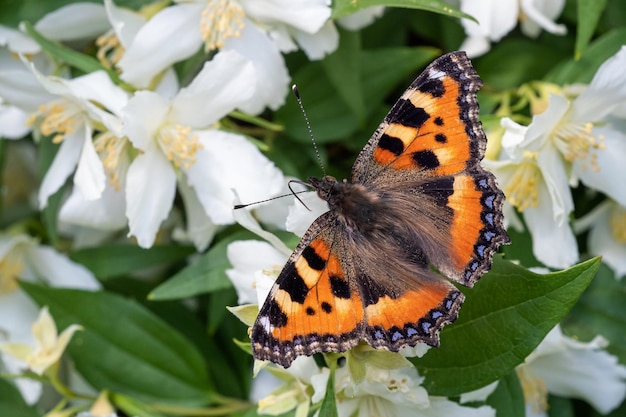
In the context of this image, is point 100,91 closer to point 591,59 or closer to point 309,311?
point 309,311

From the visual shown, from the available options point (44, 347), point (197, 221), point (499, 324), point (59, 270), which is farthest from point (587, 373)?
point (59, 270)

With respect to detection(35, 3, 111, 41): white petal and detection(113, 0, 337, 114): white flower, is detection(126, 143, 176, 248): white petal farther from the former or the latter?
detection(35, 3, 111, 41): white petal

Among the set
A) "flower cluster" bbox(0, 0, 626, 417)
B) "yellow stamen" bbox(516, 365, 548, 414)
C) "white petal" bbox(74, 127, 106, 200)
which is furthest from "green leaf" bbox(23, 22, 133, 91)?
"yellow stamen" bbox(516, 365, 548, 414)

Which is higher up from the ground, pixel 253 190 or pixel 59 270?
pixel 253 190

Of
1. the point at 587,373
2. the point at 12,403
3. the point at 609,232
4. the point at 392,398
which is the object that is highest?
the point at 392,398

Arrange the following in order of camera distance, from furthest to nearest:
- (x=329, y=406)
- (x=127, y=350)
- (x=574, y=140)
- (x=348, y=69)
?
(x=127, y=350) → (x=348, y=69) → (x=574, y=140) → (x=329, y=406)

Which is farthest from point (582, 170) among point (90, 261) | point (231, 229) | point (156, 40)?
point (90, 261)

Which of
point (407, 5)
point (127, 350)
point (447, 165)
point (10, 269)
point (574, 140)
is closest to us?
point (447, 165)
